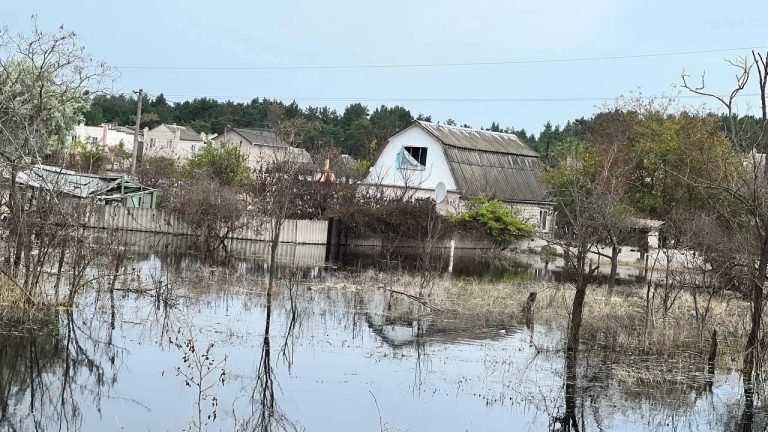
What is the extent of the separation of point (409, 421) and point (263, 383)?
2.51 m

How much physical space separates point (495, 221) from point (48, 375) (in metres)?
37.3

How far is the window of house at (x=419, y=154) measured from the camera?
54.6 m

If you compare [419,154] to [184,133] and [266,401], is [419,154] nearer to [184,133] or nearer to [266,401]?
[266,401]

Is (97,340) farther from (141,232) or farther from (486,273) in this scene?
(141,232)

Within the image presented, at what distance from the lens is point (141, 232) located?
41.9 m

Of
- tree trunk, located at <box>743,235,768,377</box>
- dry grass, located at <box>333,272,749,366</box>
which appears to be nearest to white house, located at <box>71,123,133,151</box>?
dry grass, located at <box>333,272,749,366</box>

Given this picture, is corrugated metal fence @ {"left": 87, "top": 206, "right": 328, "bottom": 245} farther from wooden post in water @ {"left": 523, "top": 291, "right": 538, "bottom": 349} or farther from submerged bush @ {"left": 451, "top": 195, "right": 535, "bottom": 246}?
wooden post in water @ {"left": 523, "top": 291, "right": 538, "bottom": 349}

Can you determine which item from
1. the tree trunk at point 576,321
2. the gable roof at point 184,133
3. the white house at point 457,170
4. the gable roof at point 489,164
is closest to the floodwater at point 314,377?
the tree trunk at point 576,321

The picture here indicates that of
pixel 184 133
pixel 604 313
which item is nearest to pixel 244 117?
pixel 184 133

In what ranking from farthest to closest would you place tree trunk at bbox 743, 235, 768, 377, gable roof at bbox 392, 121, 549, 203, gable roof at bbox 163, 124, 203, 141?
gable roof at bbox 163, 124, 203, 141
gable roof at bbox 392, 121, 549, 203
tree trunk at bbox 743, 235, 768, 377

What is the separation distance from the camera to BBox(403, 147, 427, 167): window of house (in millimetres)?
54638

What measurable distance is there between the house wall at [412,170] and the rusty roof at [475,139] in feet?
2.26

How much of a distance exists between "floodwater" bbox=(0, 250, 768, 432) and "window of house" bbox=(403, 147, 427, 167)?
34.6 m

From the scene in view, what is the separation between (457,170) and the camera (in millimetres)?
53250
